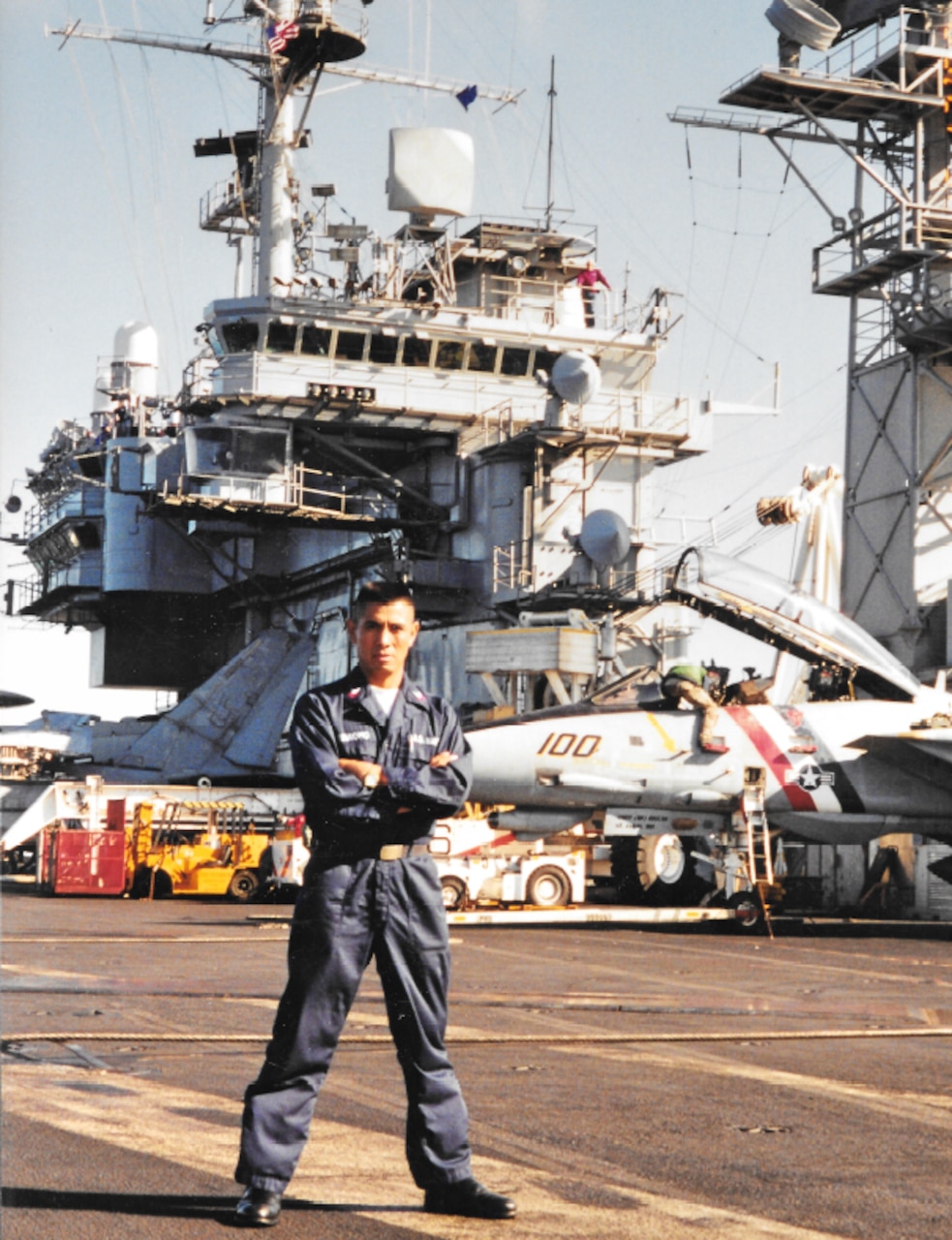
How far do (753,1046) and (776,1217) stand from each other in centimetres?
445

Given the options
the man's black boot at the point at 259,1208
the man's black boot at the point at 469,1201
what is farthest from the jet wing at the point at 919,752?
the man's black boot at the point at 259,1208

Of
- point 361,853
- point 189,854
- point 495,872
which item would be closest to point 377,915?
point 361,853

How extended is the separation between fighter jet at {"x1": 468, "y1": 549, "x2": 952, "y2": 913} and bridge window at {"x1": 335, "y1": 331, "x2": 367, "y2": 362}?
→ 2412 centimetres

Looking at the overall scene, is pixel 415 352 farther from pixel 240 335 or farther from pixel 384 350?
pixel 240 335

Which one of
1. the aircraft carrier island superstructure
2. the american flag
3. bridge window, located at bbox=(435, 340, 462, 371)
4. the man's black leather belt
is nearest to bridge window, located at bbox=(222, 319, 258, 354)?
the aircraft carrier island superstructure

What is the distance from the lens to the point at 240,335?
45.3 metres

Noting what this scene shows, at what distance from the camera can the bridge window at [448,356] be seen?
4547 cm

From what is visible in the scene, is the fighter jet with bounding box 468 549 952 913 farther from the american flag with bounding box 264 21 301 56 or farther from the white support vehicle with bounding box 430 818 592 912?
the american flag with bounding box 264 21 301 56

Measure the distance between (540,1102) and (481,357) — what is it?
131 ft

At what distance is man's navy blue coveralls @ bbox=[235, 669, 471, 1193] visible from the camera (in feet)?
18.0

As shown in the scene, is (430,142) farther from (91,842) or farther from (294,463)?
(91,842)

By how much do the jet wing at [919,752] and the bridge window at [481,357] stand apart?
26373 millimetres

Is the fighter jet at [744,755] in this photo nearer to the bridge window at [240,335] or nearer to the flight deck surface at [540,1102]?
the flight deck surface at [540,1102]

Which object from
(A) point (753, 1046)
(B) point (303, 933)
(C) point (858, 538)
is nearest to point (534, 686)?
(C) point (858, 538)
